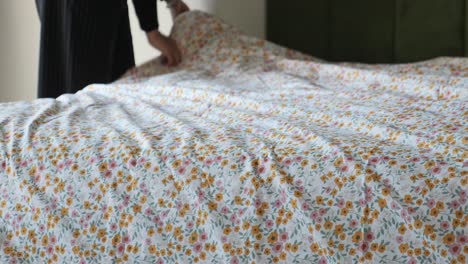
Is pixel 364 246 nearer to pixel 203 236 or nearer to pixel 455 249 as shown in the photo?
pixel 455 249

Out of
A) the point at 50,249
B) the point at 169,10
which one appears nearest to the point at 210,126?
the point at 50,249

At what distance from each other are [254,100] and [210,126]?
1.00 ft

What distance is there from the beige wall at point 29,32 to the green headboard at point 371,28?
100mm

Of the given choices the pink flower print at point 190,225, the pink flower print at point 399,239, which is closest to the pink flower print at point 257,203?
the pink flower print at point 190,225

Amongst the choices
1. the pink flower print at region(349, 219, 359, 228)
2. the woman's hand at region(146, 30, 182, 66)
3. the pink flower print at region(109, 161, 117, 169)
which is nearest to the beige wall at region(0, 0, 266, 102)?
the woman's hand at region(146, 30, 182, 66)

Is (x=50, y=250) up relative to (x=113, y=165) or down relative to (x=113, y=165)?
down

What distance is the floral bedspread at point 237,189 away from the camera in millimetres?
1051

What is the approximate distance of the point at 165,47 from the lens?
2.39 m

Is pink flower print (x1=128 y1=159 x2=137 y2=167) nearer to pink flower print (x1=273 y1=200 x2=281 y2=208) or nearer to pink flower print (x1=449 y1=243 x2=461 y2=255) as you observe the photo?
pink flower print (x1=273 y1=200 x2=281 y2=208)

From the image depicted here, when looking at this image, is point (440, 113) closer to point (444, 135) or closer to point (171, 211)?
point (444, 135)

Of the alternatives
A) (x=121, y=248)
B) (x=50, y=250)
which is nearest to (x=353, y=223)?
(x=121, y=248)

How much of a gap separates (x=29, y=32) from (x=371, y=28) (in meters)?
1.47

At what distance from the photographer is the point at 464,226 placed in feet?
3.38

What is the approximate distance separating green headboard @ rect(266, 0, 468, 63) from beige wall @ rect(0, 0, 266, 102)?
0.10 m
